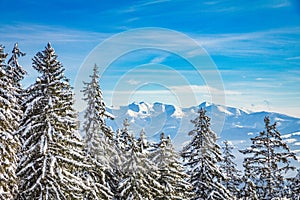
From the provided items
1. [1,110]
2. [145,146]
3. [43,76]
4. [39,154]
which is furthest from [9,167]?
[145,146]

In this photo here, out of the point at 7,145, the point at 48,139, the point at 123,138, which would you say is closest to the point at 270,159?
the point at 123,138

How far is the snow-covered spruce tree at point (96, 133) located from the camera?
2456 centimetres

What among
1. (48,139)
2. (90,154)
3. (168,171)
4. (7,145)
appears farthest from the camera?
A: (168,171)

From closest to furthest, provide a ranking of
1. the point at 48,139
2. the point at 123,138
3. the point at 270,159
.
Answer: the point at 48,139 < the point at 270,159 < the point at 123,138

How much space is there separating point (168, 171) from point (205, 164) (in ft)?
9.65

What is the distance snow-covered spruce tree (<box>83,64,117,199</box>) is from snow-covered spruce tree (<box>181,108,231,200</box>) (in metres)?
6.74

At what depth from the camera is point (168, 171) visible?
27516mm

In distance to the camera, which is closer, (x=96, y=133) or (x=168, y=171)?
(x=96, y=133)

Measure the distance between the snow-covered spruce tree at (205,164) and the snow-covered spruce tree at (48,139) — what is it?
34.1 ft

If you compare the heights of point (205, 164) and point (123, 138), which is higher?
point (123, 138)

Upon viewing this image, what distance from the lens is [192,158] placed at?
27719 mm

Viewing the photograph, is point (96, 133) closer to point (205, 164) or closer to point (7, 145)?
point (7, 145)

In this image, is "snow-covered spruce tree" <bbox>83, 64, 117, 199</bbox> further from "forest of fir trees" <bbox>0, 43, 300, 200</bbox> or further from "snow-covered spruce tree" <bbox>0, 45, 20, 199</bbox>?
"snow-covered spruce tree" <bbox>0, 45, 20, 199</bbox>

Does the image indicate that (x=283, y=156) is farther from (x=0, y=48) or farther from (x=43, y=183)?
(x=0, y=48)
